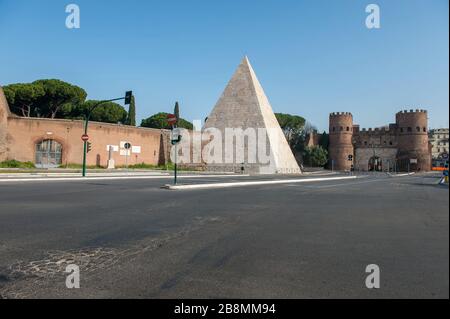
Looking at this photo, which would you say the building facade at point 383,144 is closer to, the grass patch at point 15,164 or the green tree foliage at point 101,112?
the green tree foliage at point 101,112

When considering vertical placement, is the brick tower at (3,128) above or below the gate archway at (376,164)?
above

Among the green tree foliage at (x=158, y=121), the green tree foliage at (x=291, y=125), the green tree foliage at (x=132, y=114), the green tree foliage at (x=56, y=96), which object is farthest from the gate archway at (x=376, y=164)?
the green tree foliage at (x=56, y=96)

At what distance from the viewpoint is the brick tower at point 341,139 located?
73062mm

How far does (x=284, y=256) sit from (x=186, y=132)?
43161 millimetres

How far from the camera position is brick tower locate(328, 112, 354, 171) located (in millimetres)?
73062

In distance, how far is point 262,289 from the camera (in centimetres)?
288

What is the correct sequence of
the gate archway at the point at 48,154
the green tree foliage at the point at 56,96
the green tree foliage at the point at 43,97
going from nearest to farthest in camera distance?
the gate archway at the point at 48,154 → the green tree foliage at the point at 43,97 → the green tree foliage at the point at 56,96

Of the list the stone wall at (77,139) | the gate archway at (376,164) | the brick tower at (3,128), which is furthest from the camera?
the gate archway at (376,164)

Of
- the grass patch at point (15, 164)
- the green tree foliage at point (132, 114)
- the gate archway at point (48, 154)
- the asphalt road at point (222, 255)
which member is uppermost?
the green tree foliage at point (132, 114)

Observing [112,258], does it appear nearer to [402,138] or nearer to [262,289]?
[262,289]

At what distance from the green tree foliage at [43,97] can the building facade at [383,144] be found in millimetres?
49059

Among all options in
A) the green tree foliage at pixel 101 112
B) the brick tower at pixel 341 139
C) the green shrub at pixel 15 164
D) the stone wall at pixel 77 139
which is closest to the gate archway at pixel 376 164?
the brick tower at pixel 341 139

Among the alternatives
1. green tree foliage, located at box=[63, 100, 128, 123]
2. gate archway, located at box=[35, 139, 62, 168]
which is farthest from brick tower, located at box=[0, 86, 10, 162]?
green tree foliage, located at box=[63, 100, 128, 123]

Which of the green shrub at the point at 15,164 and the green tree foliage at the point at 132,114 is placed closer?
the green shrub at the point at 15,164
